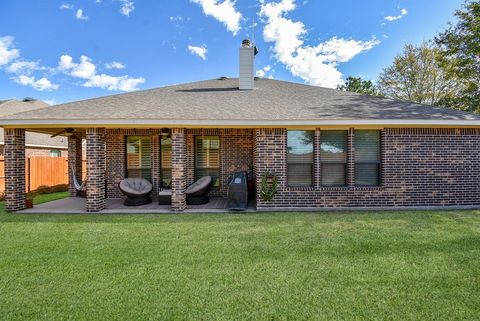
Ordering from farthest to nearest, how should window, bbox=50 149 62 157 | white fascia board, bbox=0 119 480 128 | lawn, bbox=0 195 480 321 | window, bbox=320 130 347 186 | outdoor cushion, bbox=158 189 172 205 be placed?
window, bbox=50 149 62 157
outdoor cushion, bbox=158 189 172 205
window, bbox=320 130 347 186
white fascia board, bbox=0 119 480 128
lawn, bbox=0 195 480 321

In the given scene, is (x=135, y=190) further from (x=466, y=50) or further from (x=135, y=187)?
(x=466, y=50)

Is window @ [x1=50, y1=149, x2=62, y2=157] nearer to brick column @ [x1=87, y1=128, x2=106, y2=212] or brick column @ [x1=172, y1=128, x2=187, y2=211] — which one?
brick column @ [x1=87, y1=128, x2=106, y2=212]

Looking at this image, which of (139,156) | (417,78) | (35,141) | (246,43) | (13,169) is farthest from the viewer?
(417,78)

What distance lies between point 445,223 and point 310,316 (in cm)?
530

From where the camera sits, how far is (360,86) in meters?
28.7

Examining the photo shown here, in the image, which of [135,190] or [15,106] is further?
[15,106]

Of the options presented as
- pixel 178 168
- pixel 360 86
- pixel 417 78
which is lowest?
pixel 178 168

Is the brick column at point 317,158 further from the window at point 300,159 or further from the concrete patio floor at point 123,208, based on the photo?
the concrete patio floor at point 123,208

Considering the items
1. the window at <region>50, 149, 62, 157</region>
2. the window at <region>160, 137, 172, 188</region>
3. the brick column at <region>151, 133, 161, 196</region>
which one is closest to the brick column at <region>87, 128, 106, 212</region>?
the brick column at <region>151, 133, 161, 196</region>

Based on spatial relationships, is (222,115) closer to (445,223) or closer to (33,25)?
(445,223)

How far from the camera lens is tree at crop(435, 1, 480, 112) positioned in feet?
50.4

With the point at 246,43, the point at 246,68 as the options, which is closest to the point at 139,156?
the point at 246,68

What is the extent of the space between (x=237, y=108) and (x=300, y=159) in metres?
2.51

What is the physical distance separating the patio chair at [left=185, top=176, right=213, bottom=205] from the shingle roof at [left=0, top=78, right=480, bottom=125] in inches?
83.3
